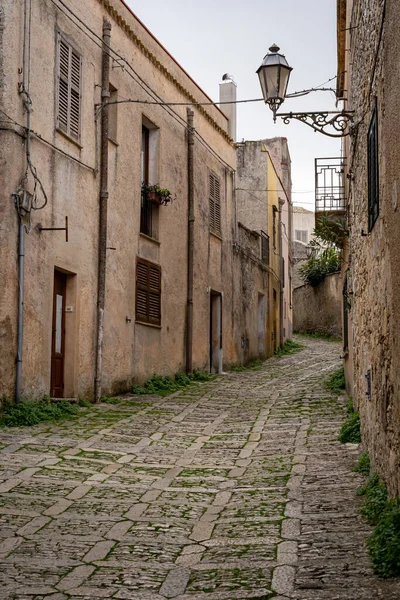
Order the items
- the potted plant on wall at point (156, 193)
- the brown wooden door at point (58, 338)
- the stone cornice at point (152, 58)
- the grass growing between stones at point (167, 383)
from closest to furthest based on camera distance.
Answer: the brown wooden door at point (58, 338) → the stone cornice at point (152, 58) → the grass growing between stones at point (167, 383) → the potted plant on wall at point (156, 193)

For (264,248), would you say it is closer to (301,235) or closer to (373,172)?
(373,172)

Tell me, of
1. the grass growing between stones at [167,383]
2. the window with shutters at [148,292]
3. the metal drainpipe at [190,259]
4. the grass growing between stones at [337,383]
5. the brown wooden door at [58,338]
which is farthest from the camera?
the metal drainpipe at [190,259]

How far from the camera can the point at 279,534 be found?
5.83m

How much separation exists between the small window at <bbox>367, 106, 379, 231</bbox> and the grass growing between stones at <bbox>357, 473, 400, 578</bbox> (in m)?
2.31

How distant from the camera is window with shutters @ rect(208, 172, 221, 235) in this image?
19797 mm

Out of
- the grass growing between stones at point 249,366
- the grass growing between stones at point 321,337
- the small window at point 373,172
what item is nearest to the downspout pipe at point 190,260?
the grass growing between stones at point 249,366

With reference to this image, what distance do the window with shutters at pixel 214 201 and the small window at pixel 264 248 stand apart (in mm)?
5143

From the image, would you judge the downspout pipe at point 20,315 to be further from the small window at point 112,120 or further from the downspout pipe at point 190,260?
the downspout pipe at point 190,260

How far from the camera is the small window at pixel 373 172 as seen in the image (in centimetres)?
639

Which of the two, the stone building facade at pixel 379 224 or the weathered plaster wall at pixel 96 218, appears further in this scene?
the weathered plaster wall at pixel 96 218

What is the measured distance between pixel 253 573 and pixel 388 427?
5.46 feet

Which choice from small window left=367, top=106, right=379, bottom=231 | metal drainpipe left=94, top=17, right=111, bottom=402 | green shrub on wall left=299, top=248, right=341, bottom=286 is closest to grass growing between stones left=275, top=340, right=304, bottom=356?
green shrub on wall left=299, top=248, right=341, bottom=286

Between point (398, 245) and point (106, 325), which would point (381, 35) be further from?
point (106, 325)

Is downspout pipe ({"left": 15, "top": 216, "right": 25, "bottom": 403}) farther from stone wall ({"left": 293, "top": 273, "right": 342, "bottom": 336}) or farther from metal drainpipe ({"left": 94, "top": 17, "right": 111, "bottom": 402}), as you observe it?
stone wall ({"left": 293, "top": 273, "right": 342, "bottom": 336})
